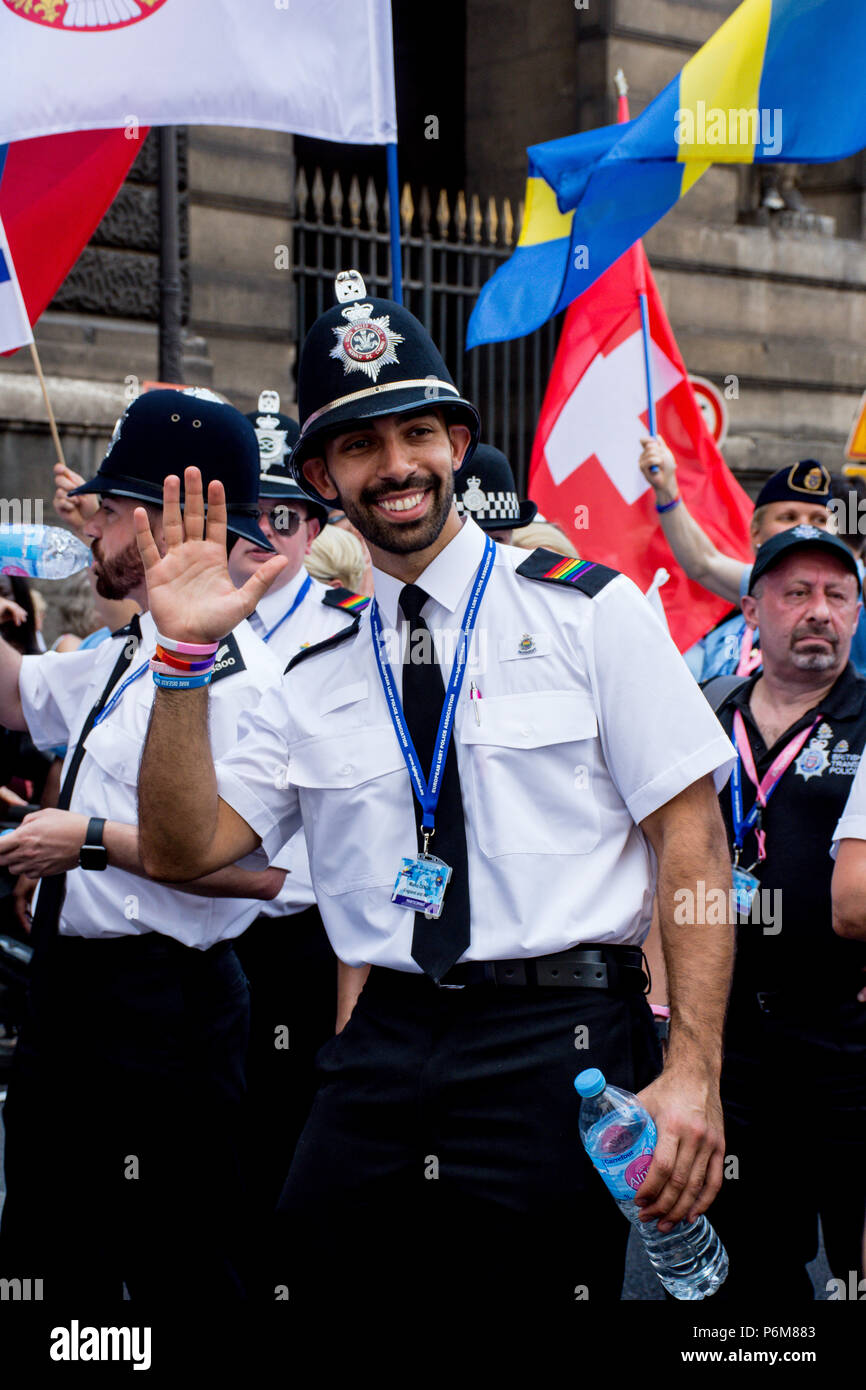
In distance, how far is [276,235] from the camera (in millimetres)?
10883

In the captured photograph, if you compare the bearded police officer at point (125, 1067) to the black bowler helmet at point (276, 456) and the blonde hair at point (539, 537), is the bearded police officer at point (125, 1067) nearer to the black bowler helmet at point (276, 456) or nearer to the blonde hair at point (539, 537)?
the black bowler helmet at point (276, 456)

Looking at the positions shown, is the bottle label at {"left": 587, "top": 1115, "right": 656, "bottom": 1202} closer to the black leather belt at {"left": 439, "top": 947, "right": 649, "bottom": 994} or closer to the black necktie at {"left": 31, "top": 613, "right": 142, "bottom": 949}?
the black leather belt at {"left": 439, "top": 947, "right": 649, "bottom": 994}

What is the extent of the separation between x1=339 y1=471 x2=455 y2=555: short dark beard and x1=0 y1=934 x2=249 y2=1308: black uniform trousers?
3.88 ft

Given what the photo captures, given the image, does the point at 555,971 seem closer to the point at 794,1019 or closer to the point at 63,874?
the point at 63,874

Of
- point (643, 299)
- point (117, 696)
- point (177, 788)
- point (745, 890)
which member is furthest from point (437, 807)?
point (643, 299)

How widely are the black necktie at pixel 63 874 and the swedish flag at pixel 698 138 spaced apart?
106 inches

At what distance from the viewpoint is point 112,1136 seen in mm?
3395

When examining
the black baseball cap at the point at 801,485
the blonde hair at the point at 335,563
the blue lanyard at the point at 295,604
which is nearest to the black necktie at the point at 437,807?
the blue lanyard at the point at 295,604

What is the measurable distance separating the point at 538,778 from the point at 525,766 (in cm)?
3

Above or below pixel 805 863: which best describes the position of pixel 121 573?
above

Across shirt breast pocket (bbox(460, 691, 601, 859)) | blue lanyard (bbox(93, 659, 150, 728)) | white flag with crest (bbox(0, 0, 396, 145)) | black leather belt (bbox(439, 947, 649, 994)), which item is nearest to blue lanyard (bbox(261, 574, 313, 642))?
blue lanyard (bbox(93, 659, 150, 728))

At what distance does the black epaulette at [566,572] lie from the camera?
2623 mm

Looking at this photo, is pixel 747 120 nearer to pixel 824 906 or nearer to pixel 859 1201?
pixel 824 906
